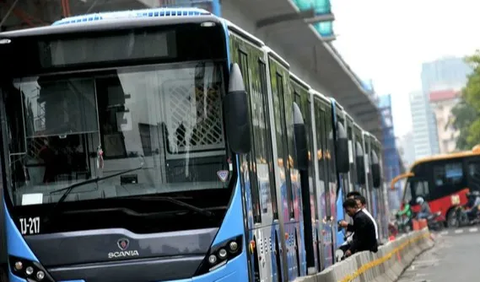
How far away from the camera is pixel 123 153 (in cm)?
1105

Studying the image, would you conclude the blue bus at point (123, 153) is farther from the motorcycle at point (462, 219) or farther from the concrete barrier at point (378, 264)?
the motorcycle at point (462, 219)

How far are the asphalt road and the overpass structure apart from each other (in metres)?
8.96

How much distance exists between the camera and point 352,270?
642 inches

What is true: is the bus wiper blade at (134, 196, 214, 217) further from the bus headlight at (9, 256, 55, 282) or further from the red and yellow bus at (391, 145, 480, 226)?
the red and yellow bus at (391, 145, 480, 226)

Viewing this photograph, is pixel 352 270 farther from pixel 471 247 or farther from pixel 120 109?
pixel 471 247

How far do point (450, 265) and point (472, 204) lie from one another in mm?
30302

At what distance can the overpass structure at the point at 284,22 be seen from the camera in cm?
2478

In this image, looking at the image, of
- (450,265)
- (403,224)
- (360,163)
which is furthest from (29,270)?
(403,224)

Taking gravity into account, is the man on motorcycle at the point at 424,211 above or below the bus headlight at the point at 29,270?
below

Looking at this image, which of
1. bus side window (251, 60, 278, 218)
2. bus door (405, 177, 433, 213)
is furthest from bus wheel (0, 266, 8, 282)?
bus door (405, 177, 433, 213)

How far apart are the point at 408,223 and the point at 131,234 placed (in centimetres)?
4746

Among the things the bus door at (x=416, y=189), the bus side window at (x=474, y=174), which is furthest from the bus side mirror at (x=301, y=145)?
the bus door at (x=416, y=189)

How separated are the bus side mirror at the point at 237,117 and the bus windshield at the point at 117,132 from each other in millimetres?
524

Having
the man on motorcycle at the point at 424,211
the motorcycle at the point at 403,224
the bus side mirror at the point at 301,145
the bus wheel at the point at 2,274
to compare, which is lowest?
the motorcycle at the point at 403,224
